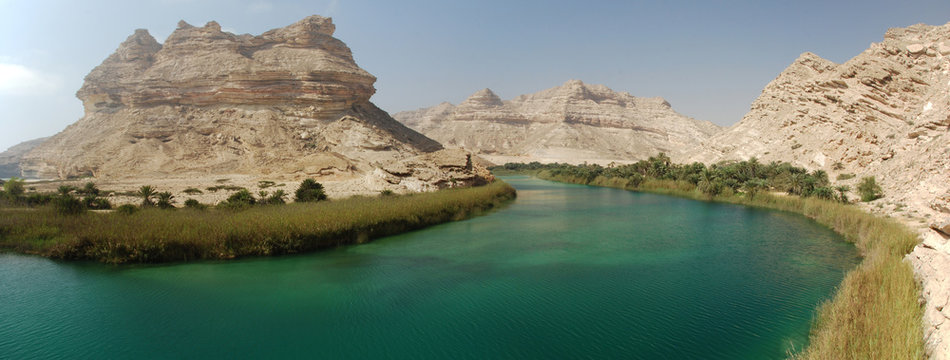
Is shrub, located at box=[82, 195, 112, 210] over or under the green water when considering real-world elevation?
over

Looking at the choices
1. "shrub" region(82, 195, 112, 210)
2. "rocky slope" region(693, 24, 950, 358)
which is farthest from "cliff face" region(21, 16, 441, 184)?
"rocky slope" region(693, 24, 950, 358)

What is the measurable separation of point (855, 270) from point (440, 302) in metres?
8.95

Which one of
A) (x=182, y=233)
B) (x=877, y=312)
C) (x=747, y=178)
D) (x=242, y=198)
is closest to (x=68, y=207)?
(x=242, y=198)

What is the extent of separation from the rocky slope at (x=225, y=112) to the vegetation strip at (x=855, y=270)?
28617 millimetres

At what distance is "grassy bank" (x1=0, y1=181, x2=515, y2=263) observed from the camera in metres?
11.0

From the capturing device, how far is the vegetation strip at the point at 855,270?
17.2ft

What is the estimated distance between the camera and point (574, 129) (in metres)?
110

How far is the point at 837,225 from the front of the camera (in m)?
16.6

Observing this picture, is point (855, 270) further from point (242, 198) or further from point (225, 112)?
point (225, 112)

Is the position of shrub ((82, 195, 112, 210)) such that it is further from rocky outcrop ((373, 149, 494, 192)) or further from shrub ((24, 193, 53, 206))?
rocky outcrop ((373, 149, 494, 192))

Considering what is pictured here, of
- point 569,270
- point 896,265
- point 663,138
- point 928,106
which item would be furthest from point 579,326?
point 663,138

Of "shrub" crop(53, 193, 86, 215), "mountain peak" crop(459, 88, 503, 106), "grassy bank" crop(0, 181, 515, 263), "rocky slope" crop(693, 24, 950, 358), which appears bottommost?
"grassy bank" crop(0, 181, 515, 263)

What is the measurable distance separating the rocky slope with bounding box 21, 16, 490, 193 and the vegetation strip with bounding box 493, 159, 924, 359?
1127 inches

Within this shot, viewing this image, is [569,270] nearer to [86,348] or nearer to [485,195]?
[86,348]
